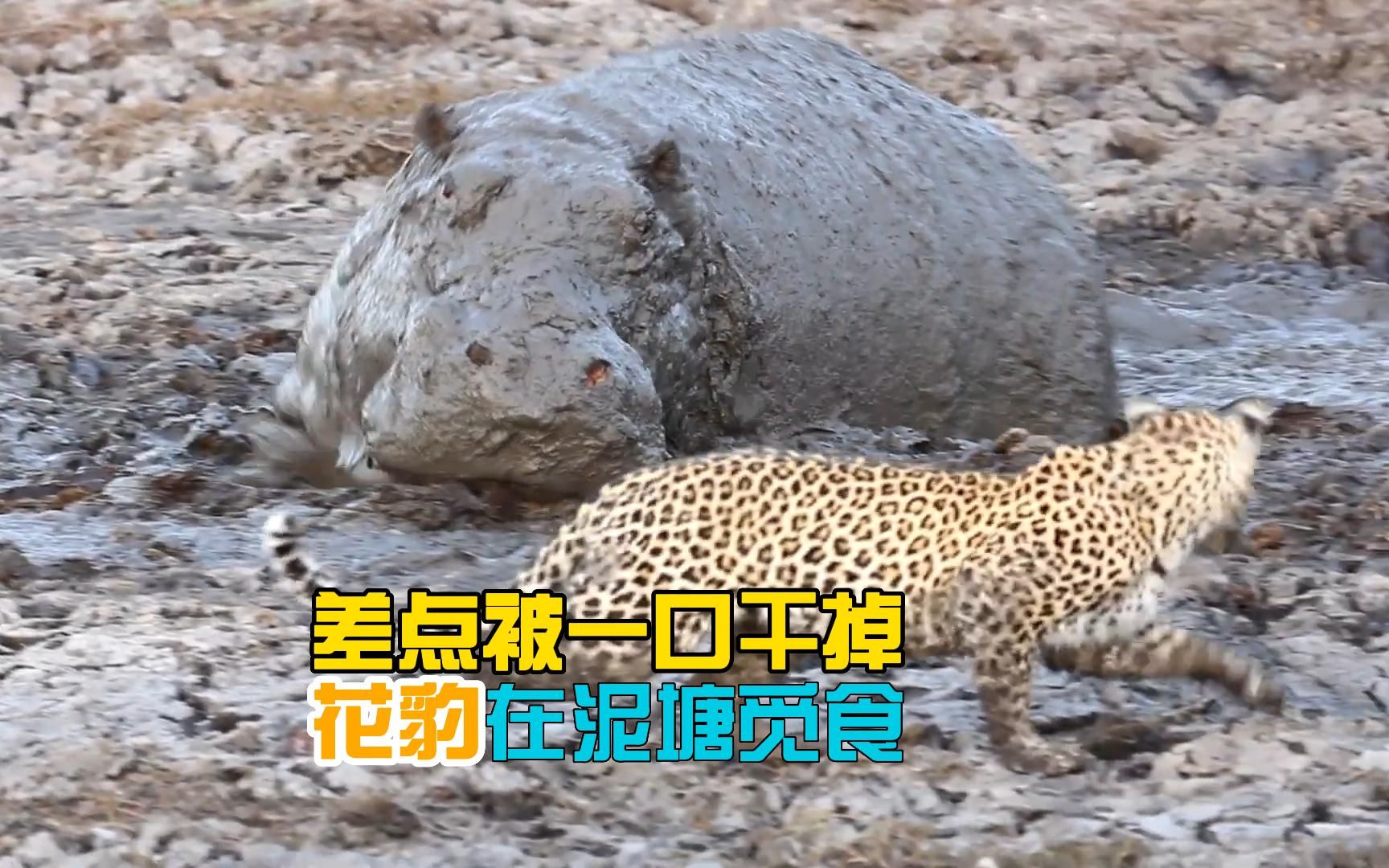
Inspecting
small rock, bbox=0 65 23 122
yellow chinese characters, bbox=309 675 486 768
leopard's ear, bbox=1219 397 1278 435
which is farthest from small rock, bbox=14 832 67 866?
small rock, bbox=0 65 23 122

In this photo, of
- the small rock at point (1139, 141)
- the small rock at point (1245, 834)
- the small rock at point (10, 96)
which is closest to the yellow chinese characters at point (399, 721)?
the small rock at point (1245, 834)

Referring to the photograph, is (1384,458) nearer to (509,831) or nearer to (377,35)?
(509,831)

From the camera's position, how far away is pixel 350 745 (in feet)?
14.3

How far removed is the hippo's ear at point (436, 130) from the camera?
6.45 meters

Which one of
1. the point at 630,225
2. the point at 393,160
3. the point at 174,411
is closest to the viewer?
the point at 630,225

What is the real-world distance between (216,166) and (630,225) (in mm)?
5030

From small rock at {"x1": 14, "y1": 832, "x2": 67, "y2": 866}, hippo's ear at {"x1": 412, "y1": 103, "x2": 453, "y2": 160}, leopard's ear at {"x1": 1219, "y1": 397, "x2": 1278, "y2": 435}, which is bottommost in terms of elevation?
small rock at {"x1": 14, "y1": 832, "x2": 67, "y2": 866}

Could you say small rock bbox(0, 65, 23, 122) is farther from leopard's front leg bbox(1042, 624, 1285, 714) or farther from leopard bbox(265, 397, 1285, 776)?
leopard's front leg bbox(1042, 624, 1285, 714)

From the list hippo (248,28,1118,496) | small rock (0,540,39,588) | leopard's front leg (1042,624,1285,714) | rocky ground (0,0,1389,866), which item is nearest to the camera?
rocky ground (0,0,1389,866)

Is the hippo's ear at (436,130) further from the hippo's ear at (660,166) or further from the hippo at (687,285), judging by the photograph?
the hippo's ear at (660,166)

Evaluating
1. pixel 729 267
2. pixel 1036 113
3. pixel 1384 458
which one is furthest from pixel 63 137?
pixel 1384 458

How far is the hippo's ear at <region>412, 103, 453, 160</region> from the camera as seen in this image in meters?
6.45

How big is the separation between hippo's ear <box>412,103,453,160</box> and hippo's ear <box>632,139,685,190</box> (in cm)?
60

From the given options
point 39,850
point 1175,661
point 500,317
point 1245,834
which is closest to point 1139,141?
point 500,317
